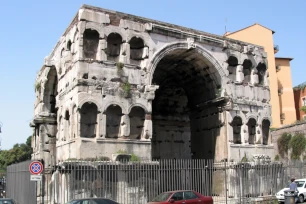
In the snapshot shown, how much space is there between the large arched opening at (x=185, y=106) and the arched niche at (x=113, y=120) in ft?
7.96

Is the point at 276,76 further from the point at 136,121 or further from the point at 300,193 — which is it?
the point at 136,121

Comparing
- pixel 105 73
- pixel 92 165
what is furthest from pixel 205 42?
pixel 92 165

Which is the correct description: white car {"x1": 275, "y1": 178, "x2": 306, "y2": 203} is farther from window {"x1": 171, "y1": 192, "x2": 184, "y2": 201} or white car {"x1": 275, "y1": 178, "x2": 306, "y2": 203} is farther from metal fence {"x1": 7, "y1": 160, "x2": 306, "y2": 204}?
window {"x1": 171, "y1": 192, "x2": 184, "y2": 201}

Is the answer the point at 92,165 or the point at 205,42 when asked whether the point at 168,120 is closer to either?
the point at 205,42

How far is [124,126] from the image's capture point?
1580 cm

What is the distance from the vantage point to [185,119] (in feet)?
82.7

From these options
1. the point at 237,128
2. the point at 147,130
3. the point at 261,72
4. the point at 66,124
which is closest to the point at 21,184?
the point at 66,124

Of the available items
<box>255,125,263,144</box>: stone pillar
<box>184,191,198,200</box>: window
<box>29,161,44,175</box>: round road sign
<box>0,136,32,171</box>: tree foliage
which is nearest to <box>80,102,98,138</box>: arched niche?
<box>29,161,44,175</box>: round road sign

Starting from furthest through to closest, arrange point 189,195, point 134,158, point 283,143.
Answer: point 283,143 < point 134,158 < point 189,195

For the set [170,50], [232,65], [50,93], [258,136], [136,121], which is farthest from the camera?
[50,93]

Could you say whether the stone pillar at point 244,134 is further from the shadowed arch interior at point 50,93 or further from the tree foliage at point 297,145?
the shadowed arch interior at point 50,93

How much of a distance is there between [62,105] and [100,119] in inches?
121

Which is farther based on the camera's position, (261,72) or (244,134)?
(261,72)

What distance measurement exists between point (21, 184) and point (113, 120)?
442cm
